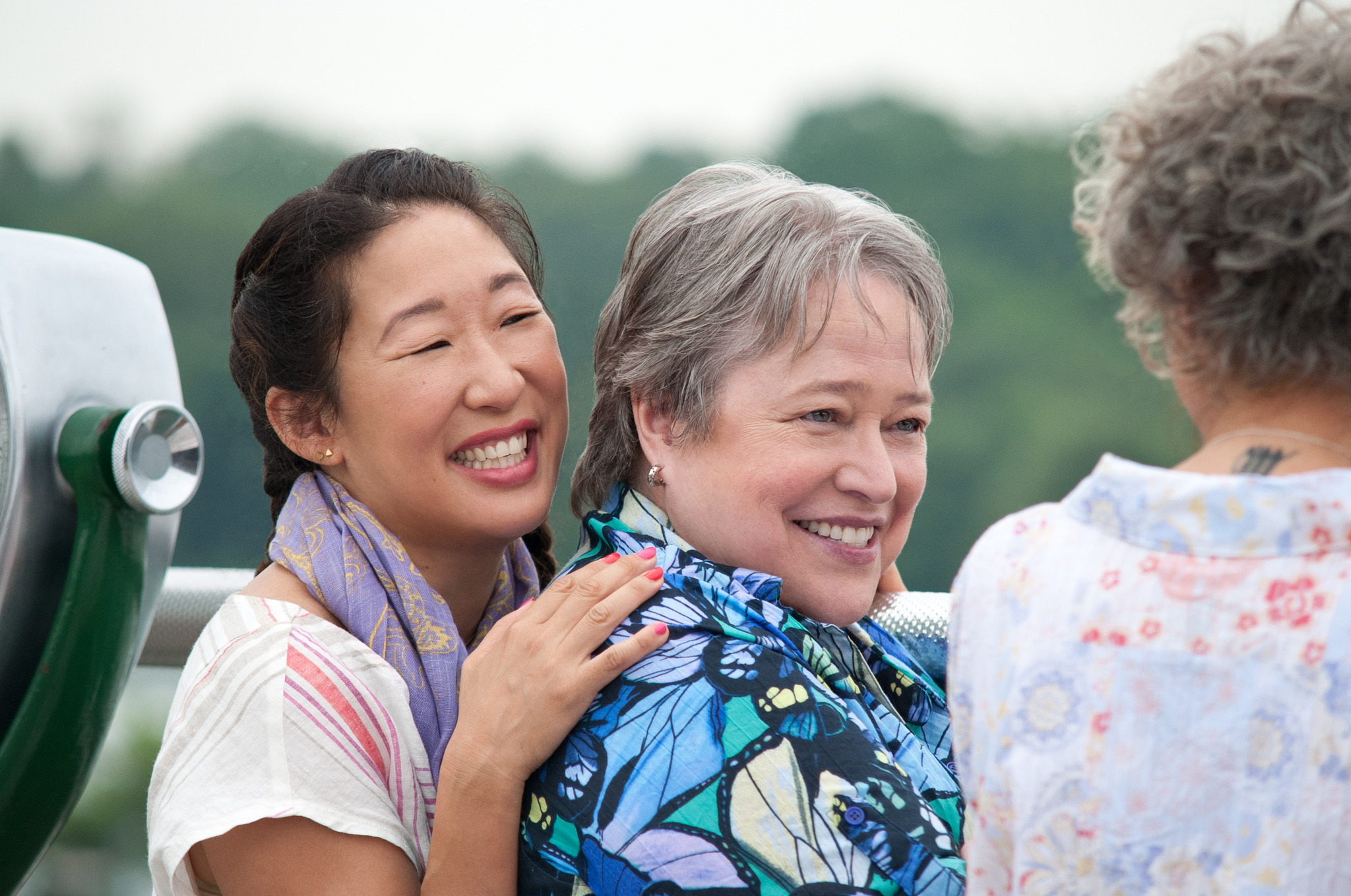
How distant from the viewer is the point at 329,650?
1.71m

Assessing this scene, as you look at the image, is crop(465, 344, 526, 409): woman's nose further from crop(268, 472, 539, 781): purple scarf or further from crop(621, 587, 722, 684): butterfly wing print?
crop(621, 587, 722, 684): butterfly wing print

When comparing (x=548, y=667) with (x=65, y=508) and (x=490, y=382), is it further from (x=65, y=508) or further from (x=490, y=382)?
(x=65, y=508)

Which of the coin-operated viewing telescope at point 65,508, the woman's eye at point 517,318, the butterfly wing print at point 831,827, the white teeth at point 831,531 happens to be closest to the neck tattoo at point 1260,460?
the butterfly wing print at point 831,827

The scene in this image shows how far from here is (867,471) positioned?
1.69 metres

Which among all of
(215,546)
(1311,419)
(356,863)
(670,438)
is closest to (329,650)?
(356,863)

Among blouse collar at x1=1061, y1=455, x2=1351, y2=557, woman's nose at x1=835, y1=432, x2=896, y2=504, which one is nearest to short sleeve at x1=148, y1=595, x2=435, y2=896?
woman's nose at x1=835, y1=432, x2=896, y2=504

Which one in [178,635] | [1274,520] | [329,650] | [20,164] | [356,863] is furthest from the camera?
[20,164]

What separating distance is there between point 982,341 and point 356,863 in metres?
21.9

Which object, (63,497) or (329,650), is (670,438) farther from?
(63,497)

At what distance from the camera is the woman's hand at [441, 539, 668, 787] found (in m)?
1.48

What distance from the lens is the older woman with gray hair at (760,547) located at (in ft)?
4.44

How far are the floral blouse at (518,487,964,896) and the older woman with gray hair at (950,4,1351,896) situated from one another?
0.30 meters

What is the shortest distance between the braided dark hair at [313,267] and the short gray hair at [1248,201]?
1281 millimetres

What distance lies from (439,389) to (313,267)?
0.30m
